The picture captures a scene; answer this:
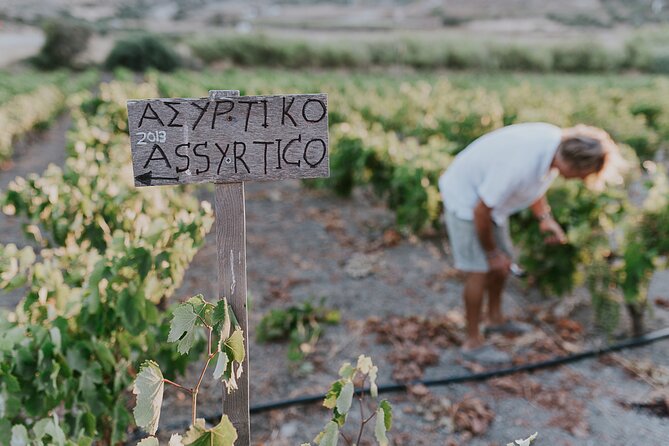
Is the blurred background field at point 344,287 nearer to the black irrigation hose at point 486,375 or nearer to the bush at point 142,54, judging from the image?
the black irrigation hose at point 486,375

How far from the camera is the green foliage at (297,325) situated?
3600mm

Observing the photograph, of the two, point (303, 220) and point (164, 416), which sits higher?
point (303, 220)

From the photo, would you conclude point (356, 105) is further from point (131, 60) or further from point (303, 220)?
point (131, 60)

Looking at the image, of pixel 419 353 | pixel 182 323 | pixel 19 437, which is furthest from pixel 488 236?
pixel 19 437

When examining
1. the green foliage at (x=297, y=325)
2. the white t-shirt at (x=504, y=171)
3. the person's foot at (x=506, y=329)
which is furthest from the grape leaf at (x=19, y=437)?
the person's foot at (x=506, y=329)

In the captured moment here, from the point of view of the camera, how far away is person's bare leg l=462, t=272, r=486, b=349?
130 inches

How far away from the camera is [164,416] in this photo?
2928mm

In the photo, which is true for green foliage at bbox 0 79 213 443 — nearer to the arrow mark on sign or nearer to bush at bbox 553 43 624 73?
the arrow mark on sign

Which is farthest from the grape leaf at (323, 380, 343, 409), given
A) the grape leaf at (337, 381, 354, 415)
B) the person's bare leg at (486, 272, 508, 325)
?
the person's bare leg at (486, 272, 508, 325)

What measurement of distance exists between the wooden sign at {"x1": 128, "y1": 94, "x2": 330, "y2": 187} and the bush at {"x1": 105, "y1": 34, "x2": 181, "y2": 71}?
35667 millimetres

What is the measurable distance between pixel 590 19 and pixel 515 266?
61.2 metres

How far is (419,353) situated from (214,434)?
2.37 metres

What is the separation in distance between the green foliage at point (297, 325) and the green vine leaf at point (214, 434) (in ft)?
7.40

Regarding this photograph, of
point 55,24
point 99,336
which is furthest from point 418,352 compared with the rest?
point 55,24
